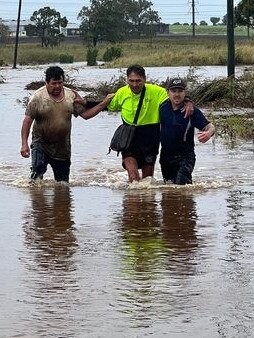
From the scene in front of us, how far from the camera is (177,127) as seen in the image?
11.4 m

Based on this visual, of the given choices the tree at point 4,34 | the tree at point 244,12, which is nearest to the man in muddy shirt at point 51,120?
the tree at point 244,12

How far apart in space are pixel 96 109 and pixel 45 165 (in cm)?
95

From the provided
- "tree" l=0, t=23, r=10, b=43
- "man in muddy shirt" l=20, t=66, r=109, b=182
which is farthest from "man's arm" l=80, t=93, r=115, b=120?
"tree" l=0, t=23, r=10, b=43

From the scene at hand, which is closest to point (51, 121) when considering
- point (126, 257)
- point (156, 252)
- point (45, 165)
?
point (45, 165)

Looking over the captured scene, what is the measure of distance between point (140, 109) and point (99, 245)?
3447 millimetres

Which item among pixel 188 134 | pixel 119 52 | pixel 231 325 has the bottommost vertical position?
pixel 231 325

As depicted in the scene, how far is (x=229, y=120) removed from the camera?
19484mm

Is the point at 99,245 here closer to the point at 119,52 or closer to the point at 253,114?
the point at 253,114

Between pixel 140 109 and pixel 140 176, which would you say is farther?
Result: pixel 140 176

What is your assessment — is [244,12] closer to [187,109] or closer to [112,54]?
[112,54]

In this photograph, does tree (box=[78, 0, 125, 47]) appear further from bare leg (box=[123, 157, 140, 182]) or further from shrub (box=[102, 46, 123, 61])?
bare leg (box=[123, 157, 140, 182])

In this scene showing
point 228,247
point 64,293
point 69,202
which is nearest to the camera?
point 64,293

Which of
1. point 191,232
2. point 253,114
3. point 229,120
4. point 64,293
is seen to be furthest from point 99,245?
point 253,114

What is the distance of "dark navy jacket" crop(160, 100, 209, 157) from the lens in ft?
37.2
